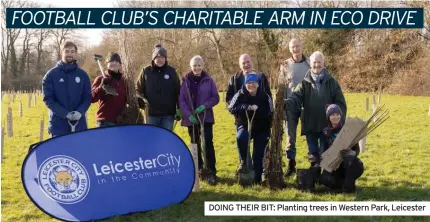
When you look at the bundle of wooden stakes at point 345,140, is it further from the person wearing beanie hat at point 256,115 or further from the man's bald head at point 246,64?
the man's bald head at point 246,64


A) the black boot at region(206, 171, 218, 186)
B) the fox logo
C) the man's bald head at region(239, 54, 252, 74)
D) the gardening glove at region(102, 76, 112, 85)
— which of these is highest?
the man's bald head at region(239, 54, 252, 74)

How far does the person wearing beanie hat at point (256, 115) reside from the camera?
509cm

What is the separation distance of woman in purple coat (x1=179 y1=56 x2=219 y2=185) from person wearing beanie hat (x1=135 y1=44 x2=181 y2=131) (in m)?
0.16

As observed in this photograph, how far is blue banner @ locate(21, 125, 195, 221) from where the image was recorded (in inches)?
160

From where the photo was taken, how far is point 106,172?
13.9 ft

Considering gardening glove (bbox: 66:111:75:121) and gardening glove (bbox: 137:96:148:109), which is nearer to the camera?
gardening glove (bbox: 66:111:75:121)

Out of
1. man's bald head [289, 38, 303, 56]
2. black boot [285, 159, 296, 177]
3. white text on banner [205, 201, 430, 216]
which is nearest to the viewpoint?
white text on banner [205, 201, 430, 216]

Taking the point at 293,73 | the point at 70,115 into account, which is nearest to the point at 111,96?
the point at 70,115

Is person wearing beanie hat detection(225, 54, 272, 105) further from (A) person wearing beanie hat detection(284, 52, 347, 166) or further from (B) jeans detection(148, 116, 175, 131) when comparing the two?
(B) jeans detection(148, 116, 175, 131)

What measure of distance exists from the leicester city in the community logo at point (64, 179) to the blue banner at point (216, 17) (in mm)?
3049

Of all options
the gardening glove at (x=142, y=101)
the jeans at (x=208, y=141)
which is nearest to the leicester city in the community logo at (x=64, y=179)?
the gardening glove at (x=142, y=101)

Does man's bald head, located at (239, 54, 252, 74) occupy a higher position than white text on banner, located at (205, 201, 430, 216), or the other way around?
man's bald head, located at (239, 54, 252, 74)

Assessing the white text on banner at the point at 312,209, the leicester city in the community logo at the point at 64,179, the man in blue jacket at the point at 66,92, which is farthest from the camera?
the man in blue jacket at the point at 66,92

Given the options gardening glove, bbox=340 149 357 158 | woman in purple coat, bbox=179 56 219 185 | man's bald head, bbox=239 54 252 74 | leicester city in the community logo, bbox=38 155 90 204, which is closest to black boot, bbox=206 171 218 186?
woman in purple coat, bbox=179 56 219 185
